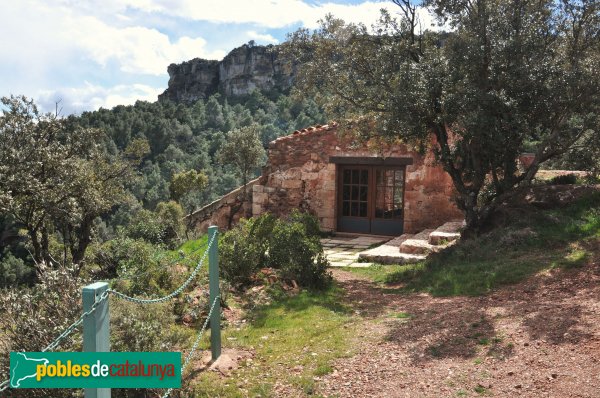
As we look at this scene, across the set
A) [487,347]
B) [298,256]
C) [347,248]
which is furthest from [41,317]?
[347,248]

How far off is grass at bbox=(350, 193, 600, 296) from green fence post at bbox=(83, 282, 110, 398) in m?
4.86

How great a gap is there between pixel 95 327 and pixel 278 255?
510 cm

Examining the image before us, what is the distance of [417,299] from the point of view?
661cm

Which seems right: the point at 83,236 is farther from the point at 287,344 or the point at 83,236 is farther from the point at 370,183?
the point at 287,344

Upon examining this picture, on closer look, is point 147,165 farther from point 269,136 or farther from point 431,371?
point 431,371

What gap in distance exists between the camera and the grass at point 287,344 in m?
4.23

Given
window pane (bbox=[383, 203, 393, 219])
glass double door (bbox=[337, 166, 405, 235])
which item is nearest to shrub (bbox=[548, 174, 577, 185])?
glass double door (bbox=[337, 166, 405, 235])

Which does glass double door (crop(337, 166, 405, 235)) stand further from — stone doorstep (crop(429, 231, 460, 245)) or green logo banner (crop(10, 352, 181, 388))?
green logo banner (crop(10, 352, 181, 388))

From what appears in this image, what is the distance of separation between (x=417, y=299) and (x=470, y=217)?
285 centimetres

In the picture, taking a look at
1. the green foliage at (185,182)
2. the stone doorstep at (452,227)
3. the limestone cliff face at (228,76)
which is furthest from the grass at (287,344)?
the limestone cliff face at (228,76)

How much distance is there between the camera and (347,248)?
11.6m

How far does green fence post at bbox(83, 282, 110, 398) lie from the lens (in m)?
→ 2.53

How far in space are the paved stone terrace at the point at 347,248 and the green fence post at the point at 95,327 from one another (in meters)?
6.85

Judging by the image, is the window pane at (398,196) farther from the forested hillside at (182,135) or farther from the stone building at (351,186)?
the forested hillside at (182,135)
